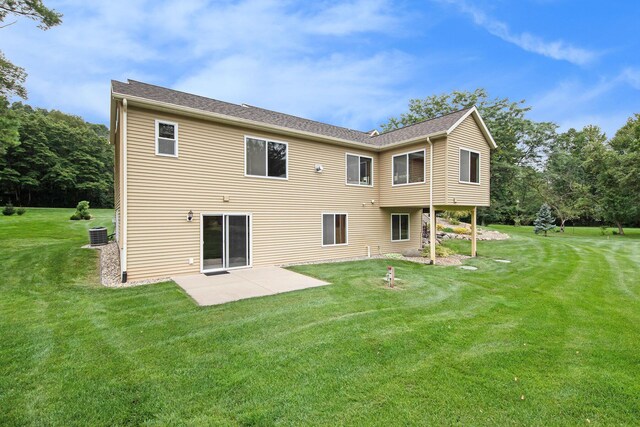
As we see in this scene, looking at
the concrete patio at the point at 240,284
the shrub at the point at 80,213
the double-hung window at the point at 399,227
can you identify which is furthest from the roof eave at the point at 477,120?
the shrub at the point at 80,213

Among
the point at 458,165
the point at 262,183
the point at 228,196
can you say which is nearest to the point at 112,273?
the point at 228,196

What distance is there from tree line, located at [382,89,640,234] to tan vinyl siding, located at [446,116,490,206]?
45.7ft

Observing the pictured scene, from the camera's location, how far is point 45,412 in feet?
8.48

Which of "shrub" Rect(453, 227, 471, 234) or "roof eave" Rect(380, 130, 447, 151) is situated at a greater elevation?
"roof eave" Rect(380, 130, 447, 151)

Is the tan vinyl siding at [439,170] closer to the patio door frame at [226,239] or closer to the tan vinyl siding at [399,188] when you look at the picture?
the tan vinyl siding at [399,188]

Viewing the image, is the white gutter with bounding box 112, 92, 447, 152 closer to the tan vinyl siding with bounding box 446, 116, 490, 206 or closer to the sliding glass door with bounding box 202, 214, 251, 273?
the tan vinyl siding with bounding box 446, 116, 490, 206

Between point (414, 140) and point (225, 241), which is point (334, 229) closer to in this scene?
point (225, 241)

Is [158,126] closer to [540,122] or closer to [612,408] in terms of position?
[612,408]

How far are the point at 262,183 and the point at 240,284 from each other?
12.4 ft

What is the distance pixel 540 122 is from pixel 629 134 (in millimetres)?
7181

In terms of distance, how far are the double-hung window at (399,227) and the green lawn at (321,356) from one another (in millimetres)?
6605

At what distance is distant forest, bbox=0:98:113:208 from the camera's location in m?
29.7

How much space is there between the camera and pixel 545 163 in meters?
29.5

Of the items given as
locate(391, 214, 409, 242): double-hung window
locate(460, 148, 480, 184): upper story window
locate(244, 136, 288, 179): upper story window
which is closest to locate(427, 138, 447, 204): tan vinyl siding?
locate(460, 148, 480, 184): upper story window
